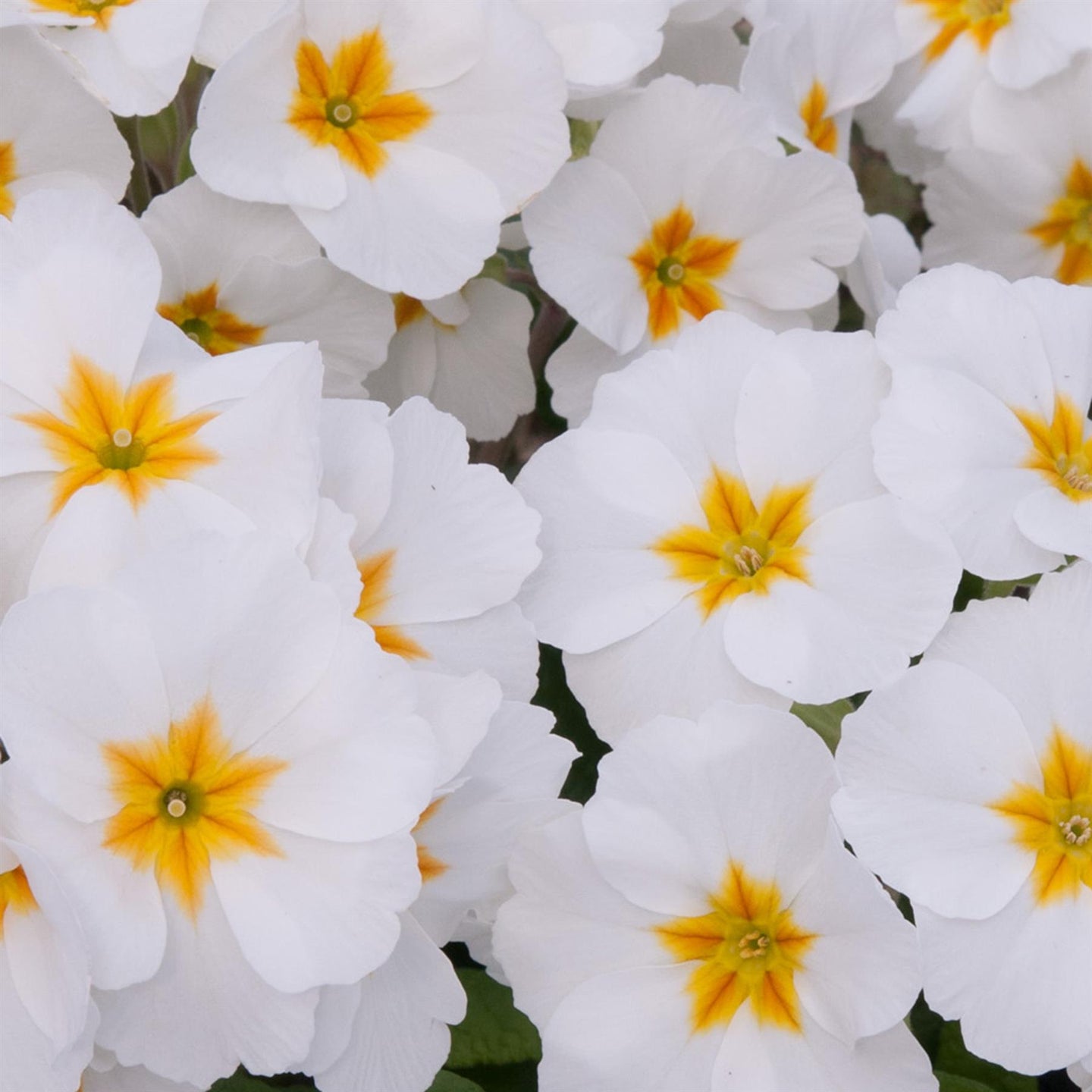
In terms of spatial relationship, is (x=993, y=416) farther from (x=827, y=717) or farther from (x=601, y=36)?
(x=601, y=36)

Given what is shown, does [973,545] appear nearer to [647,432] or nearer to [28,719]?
[647,432]

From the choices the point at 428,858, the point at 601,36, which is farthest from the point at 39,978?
the point at 601,36

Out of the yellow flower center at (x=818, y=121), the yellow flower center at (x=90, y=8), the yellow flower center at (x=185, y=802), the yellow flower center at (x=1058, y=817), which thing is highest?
the yellow flower center at (x=818, y=121)

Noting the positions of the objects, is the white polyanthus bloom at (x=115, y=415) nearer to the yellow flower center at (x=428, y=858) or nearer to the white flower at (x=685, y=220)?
the yellow flower center at (x=428, y=858)

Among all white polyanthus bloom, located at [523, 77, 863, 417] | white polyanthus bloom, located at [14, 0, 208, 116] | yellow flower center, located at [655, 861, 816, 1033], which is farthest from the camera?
white polyanthus bloom, located at [523, 77, 863, 417]

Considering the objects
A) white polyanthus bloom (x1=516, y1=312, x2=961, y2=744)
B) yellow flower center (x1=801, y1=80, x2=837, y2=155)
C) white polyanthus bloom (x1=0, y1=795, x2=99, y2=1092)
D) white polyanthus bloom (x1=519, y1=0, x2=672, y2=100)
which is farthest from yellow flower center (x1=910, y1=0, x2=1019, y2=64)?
white polyanthus bloom (x1=0, y1=795, x2=99, y2=1092)

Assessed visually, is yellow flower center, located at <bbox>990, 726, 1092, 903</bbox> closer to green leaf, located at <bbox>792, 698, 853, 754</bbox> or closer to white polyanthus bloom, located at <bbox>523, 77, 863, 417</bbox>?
green leaf, located at <bbox>792, 698, 853, 754</bbox>

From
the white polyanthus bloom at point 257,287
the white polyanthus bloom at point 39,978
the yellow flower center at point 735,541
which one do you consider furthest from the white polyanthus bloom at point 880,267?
the white polyanthus bloom at point 39,978
